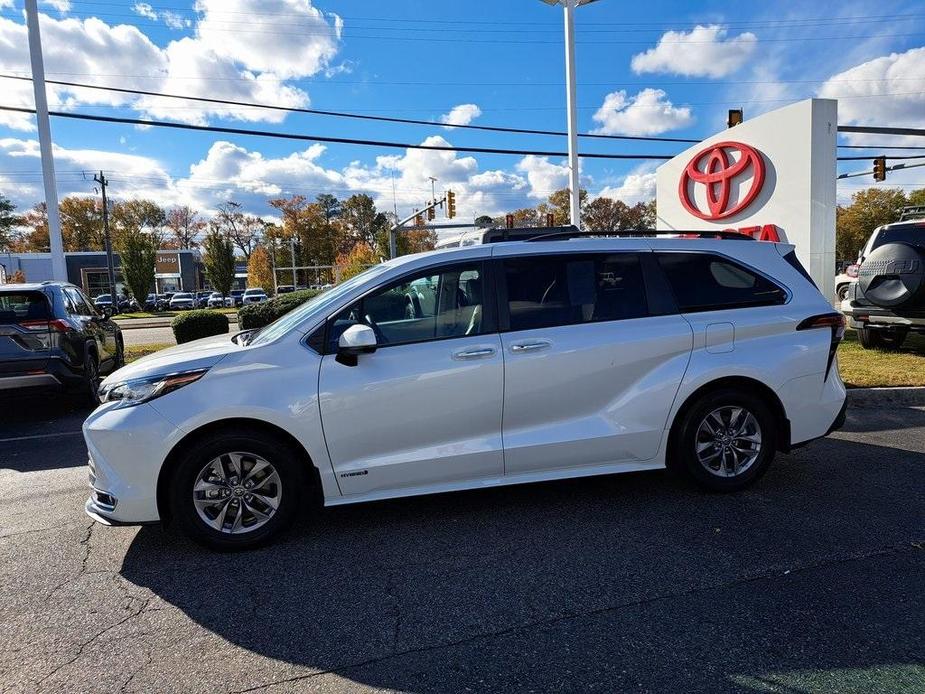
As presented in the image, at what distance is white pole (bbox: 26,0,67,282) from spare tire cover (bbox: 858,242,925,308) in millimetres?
14826

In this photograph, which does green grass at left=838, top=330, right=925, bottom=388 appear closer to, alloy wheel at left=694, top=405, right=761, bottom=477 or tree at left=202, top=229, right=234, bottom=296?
alloy wheel at left=694, top=405, right=761, bottom=477

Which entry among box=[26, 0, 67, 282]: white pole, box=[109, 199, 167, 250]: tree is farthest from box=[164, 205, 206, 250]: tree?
box=[26, 0, 67, 282]: white pole

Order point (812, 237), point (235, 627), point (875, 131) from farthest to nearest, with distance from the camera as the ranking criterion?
point (875, 131)
point (812, 237)
point (235, 627)

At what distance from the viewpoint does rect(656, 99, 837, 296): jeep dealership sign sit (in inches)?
376

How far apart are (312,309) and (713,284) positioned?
2840 millimetres

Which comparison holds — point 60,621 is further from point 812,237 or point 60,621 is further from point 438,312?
point 812,237

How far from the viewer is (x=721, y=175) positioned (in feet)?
36.3

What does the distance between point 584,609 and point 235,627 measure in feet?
5.55

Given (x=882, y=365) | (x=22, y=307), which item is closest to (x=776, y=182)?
(x=882, y=365)

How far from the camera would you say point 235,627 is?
2912mm

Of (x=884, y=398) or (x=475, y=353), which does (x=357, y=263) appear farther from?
(x=475, y=353)

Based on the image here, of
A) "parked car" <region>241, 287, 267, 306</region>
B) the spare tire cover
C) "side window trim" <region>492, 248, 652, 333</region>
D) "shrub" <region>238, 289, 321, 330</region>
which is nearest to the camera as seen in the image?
"side window trim" <region>492, 248, 652, 333</region>

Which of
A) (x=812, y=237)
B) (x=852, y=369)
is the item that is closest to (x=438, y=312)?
(x=852, y=369)

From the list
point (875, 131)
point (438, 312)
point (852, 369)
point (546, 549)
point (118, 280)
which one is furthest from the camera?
point (118, 280)
